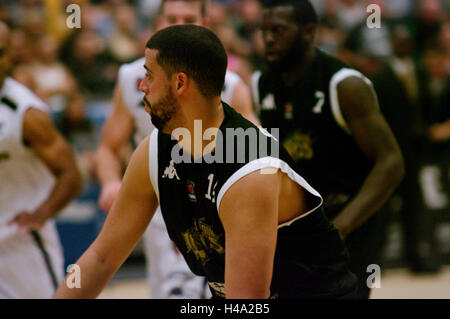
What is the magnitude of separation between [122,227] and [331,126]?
141 centimetres

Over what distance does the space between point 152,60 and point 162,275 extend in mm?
2147

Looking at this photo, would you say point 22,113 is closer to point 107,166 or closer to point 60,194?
point 60,194

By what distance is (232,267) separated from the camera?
2.46 m

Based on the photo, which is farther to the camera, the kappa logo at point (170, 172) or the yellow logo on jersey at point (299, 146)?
the yellow logo on jersey at point (299, 146)

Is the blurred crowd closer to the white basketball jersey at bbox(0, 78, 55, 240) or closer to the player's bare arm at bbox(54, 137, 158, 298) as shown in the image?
the white basketball jersey at bbox(0, 78, 55, 240)

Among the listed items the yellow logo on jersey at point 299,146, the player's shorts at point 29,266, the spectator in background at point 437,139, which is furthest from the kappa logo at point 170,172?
the spectator in background at point 437,139

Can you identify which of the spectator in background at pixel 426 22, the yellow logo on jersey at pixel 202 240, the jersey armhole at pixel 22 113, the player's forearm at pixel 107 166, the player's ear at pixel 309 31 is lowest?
the yellow logo on jersey at pixel 202 240

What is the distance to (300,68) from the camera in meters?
3.99

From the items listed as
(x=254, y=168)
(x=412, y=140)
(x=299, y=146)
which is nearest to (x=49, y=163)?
(x=299, y=146)

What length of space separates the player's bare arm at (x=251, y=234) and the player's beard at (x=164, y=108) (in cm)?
35

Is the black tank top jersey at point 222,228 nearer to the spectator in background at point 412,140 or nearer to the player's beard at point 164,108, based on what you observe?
the player's beard at point 164,108

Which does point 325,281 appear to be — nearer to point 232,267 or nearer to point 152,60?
point 232,267

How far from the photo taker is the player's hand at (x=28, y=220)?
4.28 meters
